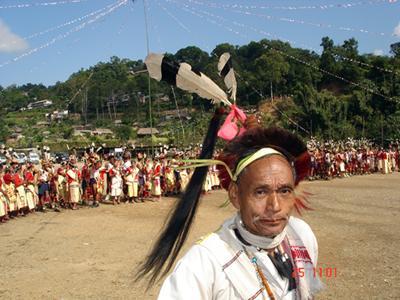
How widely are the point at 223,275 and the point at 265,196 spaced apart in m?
0.44

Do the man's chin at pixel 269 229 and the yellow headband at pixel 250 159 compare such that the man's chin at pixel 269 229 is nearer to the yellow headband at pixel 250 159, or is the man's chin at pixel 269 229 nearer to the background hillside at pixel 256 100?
the yellow headband at pixel 250 159

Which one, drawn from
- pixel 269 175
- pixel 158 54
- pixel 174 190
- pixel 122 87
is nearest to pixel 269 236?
pixel 269 175

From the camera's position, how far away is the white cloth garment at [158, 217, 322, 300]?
1.84 metres

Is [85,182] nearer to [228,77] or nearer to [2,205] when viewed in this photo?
[2,205]

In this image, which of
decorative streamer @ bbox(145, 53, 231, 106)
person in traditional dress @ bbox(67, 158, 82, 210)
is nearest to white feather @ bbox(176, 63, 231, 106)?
decorative streamer @ bbox(145, 53, 231, 106)

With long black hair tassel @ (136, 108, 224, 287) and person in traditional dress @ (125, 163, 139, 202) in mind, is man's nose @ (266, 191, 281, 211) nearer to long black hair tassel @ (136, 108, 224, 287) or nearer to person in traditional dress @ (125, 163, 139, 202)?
long black hair tassel @ (136, 108, 224, 287)

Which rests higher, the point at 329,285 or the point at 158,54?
the point at 158,54

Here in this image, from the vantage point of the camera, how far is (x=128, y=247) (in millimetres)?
9102

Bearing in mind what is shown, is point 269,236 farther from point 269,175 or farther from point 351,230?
point 351,230

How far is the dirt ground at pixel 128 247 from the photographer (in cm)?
645

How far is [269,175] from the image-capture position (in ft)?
6.91

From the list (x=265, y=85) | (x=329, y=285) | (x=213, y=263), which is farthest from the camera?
(x=265, y=85)

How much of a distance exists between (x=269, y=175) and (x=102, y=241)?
328 inches

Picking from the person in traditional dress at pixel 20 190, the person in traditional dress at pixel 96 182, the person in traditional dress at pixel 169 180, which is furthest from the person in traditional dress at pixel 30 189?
the person in traditional dress at pixel 169 180
